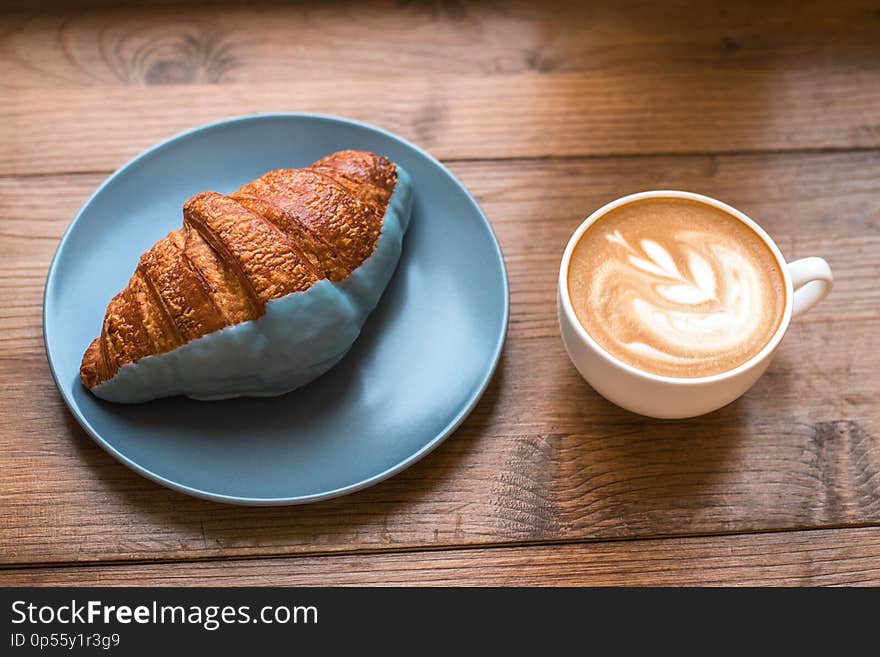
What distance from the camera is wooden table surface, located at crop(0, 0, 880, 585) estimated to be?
36.1 inches

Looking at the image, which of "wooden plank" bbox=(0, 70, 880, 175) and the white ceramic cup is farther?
"wooden plank" bbox=(0, 70, 880, 175)

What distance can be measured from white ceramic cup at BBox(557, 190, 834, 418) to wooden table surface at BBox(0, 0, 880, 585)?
3.4 inches

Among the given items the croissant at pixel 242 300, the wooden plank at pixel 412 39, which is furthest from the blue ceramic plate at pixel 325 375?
the wooden plank at pixel 412 39

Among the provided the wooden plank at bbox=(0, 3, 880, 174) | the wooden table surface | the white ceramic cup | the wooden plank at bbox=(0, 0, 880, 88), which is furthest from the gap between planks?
the wooden plank at bbox=(0, 0, 880, 88)

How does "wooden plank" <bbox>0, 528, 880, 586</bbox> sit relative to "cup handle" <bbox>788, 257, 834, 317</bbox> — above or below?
below

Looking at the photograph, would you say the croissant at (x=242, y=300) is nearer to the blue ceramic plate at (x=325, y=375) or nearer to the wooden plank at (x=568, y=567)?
the blue ceramic plate at (x=325, y=375)

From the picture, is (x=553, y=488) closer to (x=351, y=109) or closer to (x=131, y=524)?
(x=131, y=524)

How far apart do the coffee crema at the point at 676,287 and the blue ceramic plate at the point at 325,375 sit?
122 millimetres

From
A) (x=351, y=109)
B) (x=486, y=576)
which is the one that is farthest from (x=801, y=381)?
(x=351, y=109)

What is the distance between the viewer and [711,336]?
89 centimetres

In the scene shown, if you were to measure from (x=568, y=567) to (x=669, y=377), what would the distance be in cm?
21

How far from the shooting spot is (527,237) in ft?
3.68

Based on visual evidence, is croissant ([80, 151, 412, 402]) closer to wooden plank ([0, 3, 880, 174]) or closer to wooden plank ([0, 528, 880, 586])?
wooden plank ([0, 528, 880, 586])

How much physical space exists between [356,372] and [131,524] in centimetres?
27
